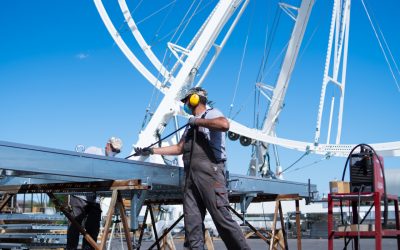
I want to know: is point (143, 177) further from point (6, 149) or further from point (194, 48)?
point (194, 48)

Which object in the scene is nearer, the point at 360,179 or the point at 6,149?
the point at 6,149

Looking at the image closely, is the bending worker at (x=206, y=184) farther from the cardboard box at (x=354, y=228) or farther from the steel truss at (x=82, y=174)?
the cardboard box at (x=354, y=228)

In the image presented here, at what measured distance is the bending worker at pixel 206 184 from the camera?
5.16 metres

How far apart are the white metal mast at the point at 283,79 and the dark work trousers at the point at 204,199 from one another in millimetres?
15222

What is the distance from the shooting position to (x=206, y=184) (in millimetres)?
5156

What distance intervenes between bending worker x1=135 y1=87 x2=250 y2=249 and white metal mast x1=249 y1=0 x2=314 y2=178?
1513cm

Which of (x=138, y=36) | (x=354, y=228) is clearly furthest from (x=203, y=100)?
(x=138, y=36)

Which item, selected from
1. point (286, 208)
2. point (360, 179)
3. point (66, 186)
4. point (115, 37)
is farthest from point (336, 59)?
point (66, 186)

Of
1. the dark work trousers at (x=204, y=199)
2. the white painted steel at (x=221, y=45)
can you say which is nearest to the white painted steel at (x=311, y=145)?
the white painted steel at (x=221, y=45)

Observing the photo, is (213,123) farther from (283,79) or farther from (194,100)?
(283,79)

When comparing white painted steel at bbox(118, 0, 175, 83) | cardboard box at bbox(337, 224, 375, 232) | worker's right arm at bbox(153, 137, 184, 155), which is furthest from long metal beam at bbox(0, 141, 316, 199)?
white painted steel at bbox(118, 0, 175, 83)

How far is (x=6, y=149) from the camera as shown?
14.5 ft

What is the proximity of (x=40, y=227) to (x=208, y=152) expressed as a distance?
6821 mm

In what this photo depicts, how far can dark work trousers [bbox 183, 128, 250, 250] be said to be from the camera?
16.9ft
